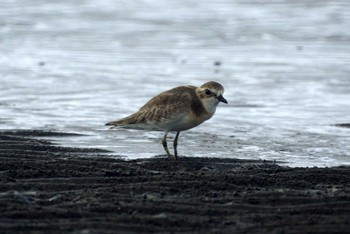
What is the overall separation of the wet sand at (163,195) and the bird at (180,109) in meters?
0.56

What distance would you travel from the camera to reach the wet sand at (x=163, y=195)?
7.02 meters

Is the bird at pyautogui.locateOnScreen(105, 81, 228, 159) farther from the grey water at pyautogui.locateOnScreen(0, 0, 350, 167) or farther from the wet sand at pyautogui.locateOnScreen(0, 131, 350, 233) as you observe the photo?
the wet sand at pyautogui.locateOnScreen(0, 131, 350, 233)

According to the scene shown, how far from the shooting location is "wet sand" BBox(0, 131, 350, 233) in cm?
702

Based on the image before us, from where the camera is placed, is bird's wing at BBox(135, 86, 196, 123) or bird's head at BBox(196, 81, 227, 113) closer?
bird's wing at BBox(135, 86, 196, 123)

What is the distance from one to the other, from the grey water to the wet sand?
1432mm

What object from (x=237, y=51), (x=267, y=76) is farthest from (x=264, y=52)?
(x=267, y=76)

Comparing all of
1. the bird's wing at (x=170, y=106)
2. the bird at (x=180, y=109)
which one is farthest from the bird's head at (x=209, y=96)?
the bird's wing at (x=170, y=106)

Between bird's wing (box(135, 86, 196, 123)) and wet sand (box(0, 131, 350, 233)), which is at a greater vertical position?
bird's wing (box(135, 86, 196, 123))

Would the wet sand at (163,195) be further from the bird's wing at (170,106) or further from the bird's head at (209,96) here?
the bird's head at (209,96)

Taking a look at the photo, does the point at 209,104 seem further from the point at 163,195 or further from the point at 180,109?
the point at 163,195

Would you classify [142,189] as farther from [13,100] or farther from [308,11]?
[308,11]

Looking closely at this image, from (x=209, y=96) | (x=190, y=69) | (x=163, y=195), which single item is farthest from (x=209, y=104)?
(x=190, y=69)

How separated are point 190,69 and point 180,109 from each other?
7.52 meters

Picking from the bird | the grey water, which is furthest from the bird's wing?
the grey water
